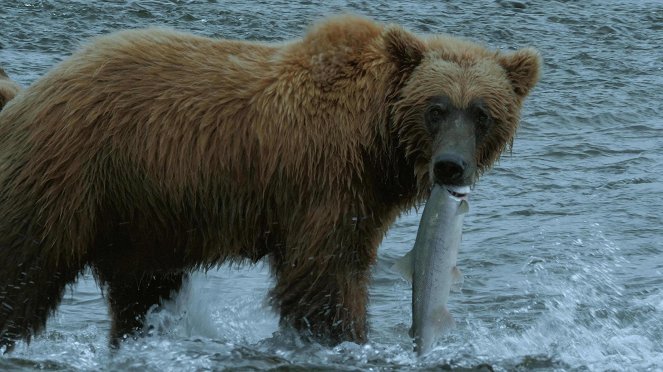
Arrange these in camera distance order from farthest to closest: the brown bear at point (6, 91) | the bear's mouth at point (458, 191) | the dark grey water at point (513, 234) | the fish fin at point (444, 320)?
the brown bear at point (6, 91) → the dark grey water at point (513, 234) → the fish fin at point (444, 320) → the bear's mouth at point (458, 191)

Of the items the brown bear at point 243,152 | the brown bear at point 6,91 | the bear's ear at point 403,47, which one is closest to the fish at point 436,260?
the brown bear at point 243,152

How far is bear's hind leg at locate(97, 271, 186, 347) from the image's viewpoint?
668 cm

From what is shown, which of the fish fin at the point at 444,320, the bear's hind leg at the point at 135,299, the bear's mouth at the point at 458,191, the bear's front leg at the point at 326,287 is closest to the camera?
the bear's mouth at the point at 458,191

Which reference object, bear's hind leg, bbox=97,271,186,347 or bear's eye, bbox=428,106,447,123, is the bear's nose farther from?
bear's hind leg, bbox=97,271,186,347

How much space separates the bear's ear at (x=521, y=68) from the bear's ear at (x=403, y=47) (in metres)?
0.42

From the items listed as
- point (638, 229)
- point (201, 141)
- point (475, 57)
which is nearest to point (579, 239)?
point (638, 229)

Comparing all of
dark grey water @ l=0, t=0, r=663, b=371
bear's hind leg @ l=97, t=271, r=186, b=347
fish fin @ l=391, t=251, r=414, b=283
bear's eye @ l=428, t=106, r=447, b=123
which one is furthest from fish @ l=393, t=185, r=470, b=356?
bear's hind leg @ l=97, t=271, r=186, b=347

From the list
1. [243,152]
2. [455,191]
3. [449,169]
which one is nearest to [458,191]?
[455,191]

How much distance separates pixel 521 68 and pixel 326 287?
4.51 feet

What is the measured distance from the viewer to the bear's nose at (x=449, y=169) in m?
5.59

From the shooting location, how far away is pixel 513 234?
8.91 m

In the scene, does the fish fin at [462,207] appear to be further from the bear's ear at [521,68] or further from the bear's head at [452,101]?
the bear's ear at [521,68]

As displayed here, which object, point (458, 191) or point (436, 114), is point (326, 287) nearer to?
point (458, 191)

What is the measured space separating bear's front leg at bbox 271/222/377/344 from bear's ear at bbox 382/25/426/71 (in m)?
0.82
